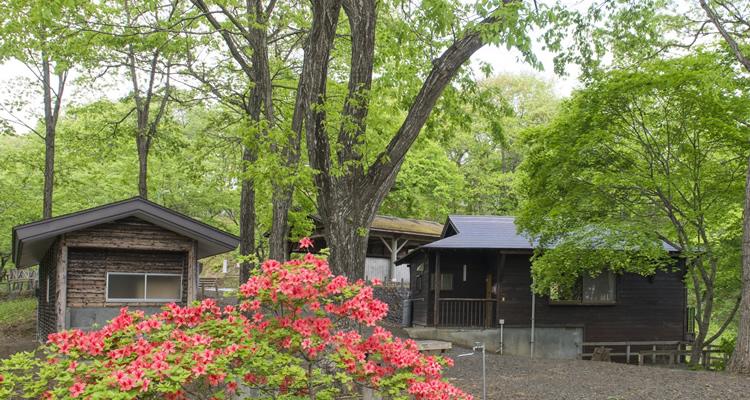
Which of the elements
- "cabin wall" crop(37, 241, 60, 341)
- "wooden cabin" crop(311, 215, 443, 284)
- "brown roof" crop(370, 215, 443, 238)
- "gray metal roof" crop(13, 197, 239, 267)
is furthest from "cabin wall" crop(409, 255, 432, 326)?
"cabin wall" crop(37, 241, 60, 341)

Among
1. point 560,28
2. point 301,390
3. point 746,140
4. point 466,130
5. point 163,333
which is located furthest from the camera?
point 746,140

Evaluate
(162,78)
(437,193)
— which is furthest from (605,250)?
(437,193)

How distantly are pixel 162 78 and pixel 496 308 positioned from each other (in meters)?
14.3

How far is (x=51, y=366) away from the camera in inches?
192

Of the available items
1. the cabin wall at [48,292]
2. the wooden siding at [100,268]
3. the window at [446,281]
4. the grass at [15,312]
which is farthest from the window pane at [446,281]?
the grass at [15,312]

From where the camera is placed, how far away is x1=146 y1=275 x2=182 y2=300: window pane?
15.8m

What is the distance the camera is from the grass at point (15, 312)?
2480 centimetres

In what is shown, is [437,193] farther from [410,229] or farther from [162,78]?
[162,78]

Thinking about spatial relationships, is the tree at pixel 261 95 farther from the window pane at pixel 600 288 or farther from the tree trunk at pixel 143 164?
the window pane at pixel 600 288

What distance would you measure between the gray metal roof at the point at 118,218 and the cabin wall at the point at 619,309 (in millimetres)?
9253

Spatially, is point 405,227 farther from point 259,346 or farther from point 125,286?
point 259,346

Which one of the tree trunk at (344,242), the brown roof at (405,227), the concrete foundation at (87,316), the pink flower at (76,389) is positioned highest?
the brown roof at (405,227)

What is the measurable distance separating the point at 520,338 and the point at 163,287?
10.8 metres

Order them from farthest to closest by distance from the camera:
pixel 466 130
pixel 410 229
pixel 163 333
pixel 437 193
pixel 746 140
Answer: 1. pixel 437 193
2. pixel 410 229
3. pixel 746 140
4. pixel 466 130
5. pixel 163 333
